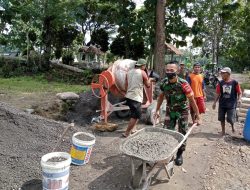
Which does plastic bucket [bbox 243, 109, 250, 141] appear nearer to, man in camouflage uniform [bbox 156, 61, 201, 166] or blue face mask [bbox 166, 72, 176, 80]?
man in camouflage uniform [bbox 156, 61, 201, 166]

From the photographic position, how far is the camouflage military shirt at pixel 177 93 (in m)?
5.18

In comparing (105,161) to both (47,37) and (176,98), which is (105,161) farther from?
(47,37)

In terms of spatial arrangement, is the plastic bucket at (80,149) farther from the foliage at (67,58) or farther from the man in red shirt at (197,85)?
the foliage at (67,58)

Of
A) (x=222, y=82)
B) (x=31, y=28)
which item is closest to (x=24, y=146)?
(x=222, y=82)

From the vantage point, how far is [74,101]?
10414mm

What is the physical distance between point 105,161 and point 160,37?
833 cm

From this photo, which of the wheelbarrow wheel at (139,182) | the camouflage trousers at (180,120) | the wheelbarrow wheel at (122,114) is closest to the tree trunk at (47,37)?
the wheelbarrow wheel at (122,114)

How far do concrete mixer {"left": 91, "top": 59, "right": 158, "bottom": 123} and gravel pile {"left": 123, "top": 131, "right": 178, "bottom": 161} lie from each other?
9.59 ft

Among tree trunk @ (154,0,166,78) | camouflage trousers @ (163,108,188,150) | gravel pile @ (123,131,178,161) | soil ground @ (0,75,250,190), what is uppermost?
tree trunk @ (154,0,166,78)

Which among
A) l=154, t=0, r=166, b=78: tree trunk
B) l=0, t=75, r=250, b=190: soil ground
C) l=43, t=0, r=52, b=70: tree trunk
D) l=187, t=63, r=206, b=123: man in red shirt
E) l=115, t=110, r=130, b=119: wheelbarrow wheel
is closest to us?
l=0, t=75, r=250, b=190: soil ground

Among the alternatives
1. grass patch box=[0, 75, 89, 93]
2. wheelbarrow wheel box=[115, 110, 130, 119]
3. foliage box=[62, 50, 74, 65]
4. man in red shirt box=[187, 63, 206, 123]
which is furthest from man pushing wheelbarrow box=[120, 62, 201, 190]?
foliage box=[62, 50, 74, 65]

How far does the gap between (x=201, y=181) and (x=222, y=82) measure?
3.02 m

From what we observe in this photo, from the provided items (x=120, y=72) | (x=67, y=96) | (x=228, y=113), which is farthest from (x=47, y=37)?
(x=228, y=113)

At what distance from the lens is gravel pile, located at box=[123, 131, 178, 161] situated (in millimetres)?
4406
